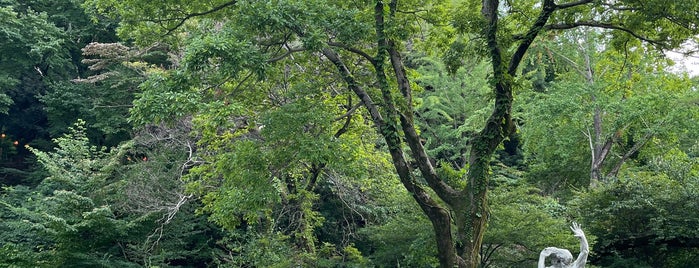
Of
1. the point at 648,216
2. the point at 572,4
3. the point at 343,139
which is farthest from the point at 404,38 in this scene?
the point at 648,216

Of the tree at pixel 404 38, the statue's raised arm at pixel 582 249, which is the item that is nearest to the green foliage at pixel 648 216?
the tree at pixel 404 38

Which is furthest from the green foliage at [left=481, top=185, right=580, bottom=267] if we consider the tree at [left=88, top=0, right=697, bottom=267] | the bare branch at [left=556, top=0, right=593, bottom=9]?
the bare branch at [left=556, top=0, right=593, bottom=9]

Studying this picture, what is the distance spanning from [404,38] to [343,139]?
180cm

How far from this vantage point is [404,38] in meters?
9.28

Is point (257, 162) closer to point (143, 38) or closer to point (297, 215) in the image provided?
point (143, 38)

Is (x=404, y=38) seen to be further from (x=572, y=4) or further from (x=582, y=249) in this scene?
(x=582, y=249)

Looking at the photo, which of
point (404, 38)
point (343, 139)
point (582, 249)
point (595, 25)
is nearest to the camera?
point (582, 249)

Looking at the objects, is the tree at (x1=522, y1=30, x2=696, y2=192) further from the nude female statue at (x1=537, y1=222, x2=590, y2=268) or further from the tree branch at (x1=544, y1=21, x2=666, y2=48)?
the nude female statue at (x1=537, y1=222, x2=590, y2=268)

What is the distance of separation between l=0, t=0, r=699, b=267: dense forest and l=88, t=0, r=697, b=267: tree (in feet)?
0.11

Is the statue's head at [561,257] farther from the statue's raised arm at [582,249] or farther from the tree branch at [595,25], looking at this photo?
the tree branch at [595,25]

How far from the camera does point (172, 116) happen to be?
824cm

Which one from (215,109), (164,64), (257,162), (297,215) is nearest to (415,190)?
(257,162)

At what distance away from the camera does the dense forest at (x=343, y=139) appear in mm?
8648

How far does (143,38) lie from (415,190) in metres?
5.02
